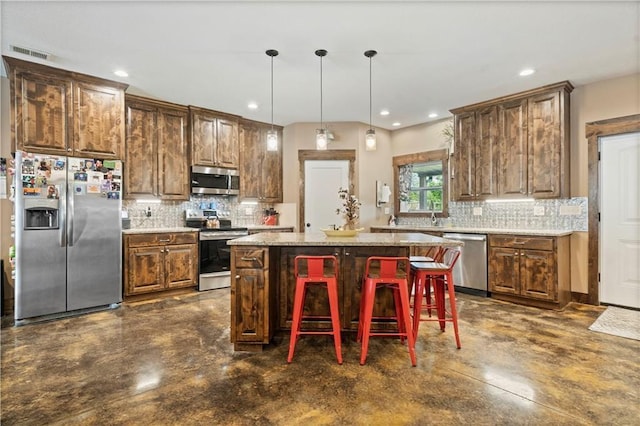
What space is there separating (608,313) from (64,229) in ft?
20.5

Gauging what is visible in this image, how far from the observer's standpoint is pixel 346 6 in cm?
253

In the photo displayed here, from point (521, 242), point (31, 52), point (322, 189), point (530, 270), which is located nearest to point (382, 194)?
point (322, 189)

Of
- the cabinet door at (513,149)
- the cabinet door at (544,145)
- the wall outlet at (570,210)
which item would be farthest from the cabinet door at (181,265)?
the wall outlet at (570,210)

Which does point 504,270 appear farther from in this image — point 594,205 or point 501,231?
point 594,205

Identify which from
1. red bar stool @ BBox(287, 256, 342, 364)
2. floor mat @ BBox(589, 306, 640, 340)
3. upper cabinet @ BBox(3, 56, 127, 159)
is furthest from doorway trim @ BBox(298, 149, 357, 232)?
floor mat @ BBox(589, 306, 640, 340)

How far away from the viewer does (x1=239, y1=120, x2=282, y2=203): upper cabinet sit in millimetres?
5617

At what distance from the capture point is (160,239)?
14.3ft

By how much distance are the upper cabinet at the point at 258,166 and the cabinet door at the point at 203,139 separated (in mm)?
542

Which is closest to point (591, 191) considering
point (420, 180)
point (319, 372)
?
point (420, 180)

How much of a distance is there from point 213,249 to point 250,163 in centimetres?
173

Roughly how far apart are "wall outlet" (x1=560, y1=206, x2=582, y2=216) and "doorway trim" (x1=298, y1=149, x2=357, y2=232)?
9.73 ft

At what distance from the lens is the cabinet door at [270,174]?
5.83 meters

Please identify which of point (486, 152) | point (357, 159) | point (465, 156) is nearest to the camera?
point (486, 152)

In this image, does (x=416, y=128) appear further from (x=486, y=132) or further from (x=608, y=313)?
(x=608, y=313)
